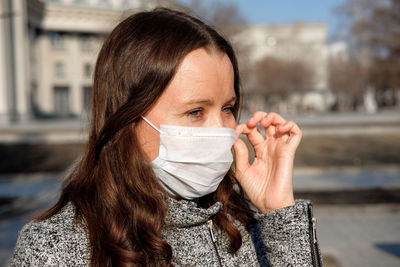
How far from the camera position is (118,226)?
5.57 ft

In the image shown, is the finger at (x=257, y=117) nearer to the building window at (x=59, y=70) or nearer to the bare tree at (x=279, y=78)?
the bare tree at (x=279, y=78)

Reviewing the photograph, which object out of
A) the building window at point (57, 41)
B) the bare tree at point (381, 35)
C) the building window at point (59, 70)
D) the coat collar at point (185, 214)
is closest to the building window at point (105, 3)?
the building window at point (57, 41)

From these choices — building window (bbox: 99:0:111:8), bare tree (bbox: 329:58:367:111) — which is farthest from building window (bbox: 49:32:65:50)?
bare tree (bbox: 329:58:367:111)

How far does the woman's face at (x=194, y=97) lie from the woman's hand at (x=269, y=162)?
29 centimetres

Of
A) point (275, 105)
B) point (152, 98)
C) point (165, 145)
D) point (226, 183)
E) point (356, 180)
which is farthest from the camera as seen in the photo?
point (275, 105)

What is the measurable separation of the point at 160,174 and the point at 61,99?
62.8 metres

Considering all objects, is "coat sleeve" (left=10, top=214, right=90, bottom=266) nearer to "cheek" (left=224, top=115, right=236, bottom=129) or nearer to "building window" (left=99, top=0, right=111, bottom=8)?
"cheek" (left=224, top=115, right=236, bottom=129)

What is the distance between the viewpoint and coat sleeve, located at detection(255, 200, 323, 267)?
1.83 metres

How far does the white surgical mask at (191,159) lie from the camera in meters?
1.88

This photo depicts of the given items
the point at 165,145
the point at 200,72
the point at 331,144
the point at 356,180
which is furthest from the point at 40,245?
the point at 331,144

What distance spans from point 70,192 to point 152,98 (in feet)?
1.60

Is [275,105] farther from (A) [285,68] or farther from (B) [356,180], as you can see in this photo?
(B) [356,180]

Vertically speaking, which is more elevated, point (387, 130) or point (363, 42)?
point (363, 42)

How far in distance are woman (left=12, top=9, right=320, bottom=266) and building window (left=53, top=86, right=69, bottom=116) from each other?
6098 cm
